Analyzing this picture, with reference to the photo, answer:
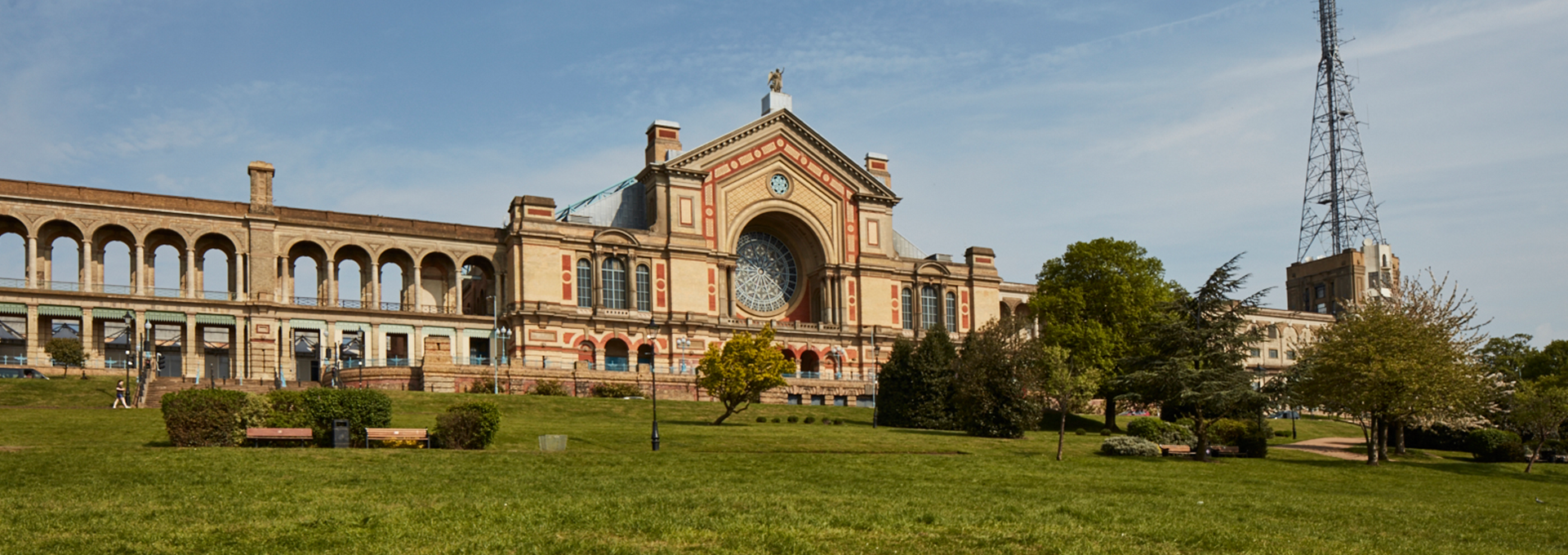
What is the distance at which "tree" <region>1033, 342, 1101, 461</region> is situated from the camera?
3988 cm

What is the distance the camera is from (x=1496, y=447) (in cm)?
4778

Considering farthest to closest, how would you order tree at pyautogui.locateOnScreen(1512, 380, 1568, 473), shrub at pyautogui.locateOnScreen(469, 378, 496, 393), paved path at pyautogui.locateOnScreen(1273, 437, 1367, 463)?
shrub at pyautogui.locateOnScreen(469, 378, 496, 393) < paved path at pyautogui.locateOnScreen(1273, 437, 1367, 463) < tree at pyautogui.locateOnScreen(1512, 380, 1568, 473)

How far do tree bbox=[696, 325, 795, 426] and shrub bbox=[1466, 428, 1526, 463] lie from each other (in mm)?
27529

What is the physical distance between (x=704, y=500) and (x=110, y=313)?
5256 centimetres

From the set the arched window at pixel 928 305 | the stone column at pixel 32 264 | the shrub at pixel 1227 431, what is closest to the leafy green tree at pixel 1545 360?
the arched window at pixel 928 305

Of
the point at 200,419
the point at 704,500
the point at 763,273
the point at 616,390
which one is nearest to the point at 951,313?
the point at 763,273

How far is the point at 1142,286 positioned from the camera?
6644 centimetres

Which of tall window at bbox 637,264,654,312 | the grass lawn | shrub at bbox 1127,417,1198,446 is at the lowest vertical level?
shrub at bbox 1127,417,1198,446

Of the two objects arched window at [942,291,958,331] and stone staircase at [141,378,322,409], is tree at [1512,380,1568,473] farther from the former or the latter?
stone staircase at [141,378,322,409]

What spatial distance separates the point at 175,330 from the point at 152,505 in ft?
227

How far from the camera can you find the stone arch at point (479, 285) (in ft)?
242

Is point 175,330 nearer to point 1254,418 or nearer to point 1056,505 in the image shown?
point 1254,418

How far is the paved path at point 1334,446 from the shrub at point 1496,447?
15.5 ft

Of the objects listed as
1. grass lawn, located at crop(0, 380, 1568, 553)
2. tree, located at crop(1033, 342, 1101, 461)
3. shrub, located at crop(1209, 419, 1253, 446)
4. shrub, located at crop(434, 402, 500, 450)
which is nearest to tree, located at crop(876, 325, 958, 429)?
tree, located at crop(1033, 342, 1101, 461)
